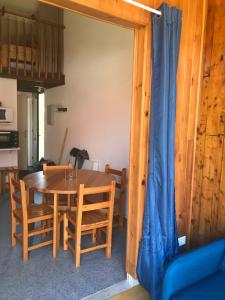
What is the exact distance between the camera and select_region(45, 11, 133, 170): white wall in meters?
3.68

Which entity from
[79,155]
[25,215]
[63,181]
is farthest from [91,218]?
[79,155]

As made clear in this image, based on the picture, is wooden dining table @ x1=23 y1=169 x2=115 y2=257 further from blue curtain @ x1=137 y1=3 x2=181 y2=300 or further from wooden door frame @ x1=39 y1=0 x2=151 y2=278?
blue curtain @ x1=137 y1=3 x2=181 y2=300

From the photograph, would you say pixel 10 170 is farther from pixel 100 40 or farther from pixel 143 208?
pixel 143 208

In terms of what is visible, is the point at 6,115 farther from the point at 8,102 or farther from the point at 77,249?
the point at 77,249

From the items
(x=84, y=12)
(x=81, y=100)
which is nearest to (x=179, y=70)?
(x=84, y=12)

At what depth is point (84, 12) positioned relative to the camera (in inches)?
69.3

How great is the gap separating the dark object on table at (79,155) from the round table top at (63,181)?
114 centimetres

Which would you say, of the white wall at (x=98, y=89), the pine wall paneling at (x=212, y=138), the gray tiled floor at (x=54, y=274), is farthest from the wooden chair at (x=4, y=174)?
the pine wall paneling at (x=212, y=138)

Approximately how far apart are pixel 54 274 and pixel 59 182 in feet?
3.08

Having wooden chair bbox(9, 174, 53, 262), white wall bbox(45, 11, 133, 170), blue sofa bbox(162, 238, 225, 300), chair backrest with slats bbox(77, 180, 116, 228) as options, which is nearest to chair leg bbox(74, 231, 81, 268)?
chair backrest with slats bbox(77, 180, 116, 228)

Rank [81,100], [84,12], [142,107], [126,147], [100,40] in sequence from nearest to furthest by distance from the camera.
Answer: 1. [84,12]
2. [142,107]
3. [126,147]
4. [100,40]
5. [81,100]

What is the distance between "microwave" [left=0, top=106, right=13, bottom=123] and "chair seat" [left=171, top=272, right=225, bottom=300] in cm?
450

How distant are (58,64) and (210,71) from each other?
4039 millimetres

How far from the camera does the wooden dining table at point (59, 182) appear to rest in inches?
103
